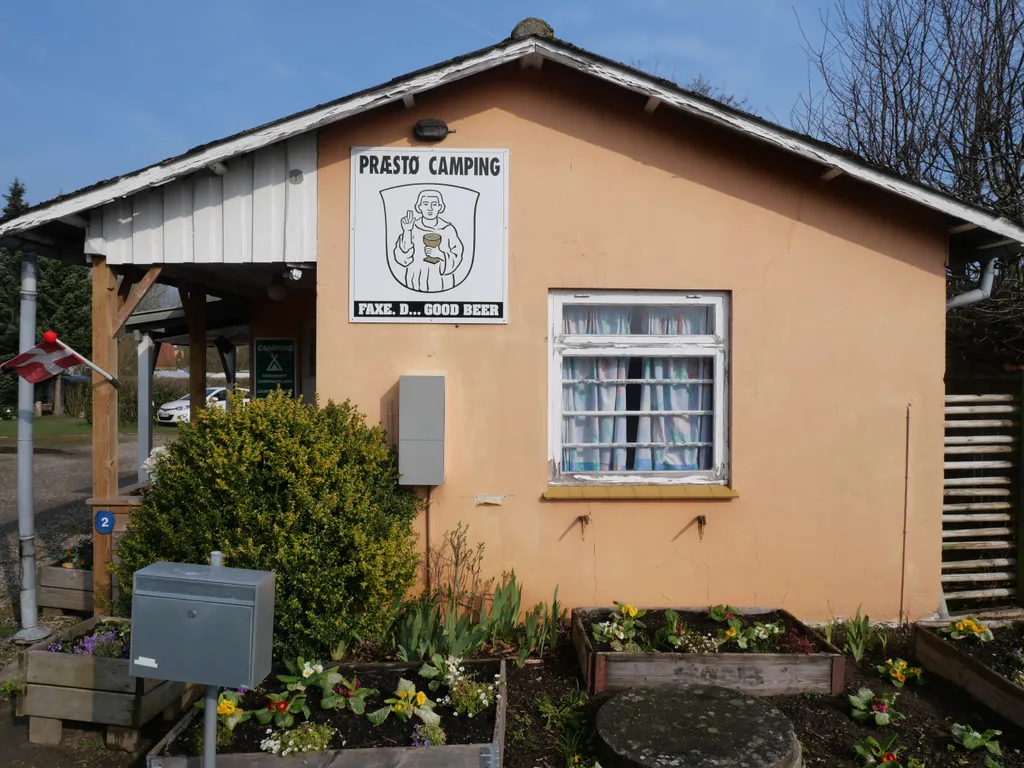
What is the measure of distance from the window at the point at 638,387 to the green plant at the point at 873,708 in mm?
1904

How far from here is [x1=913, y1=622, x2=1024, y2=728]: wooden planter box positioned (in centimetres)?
458

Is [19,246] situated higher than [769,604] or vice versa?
[19,246]

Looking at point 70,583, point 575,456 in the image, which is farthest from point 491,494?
point 70,583

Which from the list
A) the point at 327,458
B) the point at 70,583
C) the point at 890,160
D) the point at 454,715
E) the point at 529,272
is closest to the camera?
the point at 454,715

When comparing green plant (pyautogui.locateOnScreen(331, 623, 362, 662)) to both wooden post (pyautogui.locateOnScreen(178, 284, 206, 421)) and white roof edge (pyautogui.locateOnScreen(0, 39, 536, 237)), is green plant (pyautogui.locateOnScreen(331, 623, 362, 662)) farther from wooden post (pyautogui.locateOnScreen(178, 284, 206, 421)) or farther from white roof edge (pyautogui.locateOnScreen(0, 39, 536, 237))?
wooden post (pyautogui.locateOnScreen(178, 284, 206, 421))

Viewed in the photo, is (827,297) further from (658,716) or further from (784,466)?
(658,716)

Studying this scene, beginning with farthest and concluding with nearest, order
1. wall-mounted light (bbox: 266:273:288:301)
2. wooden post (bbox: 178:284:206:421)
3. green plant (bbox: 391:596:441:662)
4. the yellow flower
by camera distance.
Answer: wooden post (bbox: 178:284:206:421), wall-mounted light (bbox: 266:273:288:301), green plant (bbox: 391:596:441:662), the yellow flower

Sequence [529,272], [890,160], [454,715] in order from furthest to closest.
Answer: [890,160]
[529,272]
[454,715]

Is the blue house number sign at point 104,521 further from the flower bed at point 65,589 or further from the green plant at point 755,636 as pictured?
the green plant at point 755,636

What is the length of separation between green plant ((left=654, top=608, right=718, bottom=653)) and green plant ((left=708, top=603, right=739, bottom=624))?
24 centimetres

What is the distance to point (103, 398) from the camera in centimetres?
616

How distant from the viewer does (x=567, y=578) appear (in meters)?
6.06

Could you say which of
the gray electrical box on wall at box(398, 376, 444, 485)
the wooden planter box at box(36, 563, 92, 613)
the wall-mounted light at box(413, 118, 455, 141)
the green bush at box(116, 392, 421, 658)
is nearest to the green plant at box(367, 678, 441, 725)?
the green bush at box(116, 392, 421, 658)

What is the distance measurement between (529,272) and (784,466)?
8.41 ft
